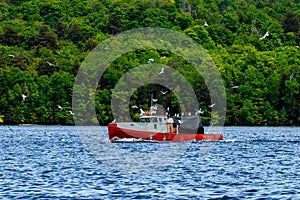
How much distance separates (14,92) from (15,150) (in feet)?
337

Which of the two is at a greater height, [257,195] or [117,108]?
[117,108]

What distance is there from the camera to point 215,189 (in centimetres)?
4884

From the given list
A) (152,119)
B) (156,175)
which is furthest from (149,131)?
(156,175)

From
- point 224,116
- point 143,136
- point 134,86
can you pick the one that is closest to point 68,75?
point 134,86

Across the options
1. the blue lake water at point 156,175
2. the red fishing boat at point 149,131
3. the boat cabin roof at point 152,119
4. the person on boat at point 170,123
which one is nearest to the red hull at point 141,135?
the red fishing boat at point 149,131

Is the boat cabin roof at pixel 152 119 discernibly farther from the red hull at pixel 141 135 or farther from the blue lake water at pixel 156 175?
the blue lake water at pixel 156 175

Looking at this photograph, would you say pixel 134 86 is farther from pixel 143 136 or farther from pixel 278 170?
pixel 278 170

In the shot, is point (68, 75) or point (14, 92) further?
point (68, 75)

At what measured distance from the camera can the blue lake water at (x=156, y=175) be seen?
1853 inches

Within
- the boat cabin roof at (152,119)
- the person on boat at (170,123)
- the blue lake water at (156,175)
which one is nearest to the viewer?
the blue lake water at (156,175)

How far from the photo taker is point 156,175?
57062mm

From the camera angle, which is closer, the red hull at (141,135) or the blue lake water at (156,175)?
the blue lake water at (156,175)

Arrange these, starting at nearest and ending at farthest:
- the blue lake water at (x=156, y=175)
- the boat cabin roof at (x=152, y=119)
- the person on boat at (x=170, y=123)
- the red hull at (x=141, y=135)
Result: 1. the blue lake water at (x=156, y=175)
2. the red hull at (x=141, y=135)
3. the person on boat at (x=170, y=123)
4. the boat cabin roof at (x=152, y=119)

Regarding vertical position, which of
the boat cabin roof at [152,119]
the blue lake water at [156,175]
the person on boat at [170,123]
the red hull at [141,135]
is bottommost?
the blue lake water at [156,175]
